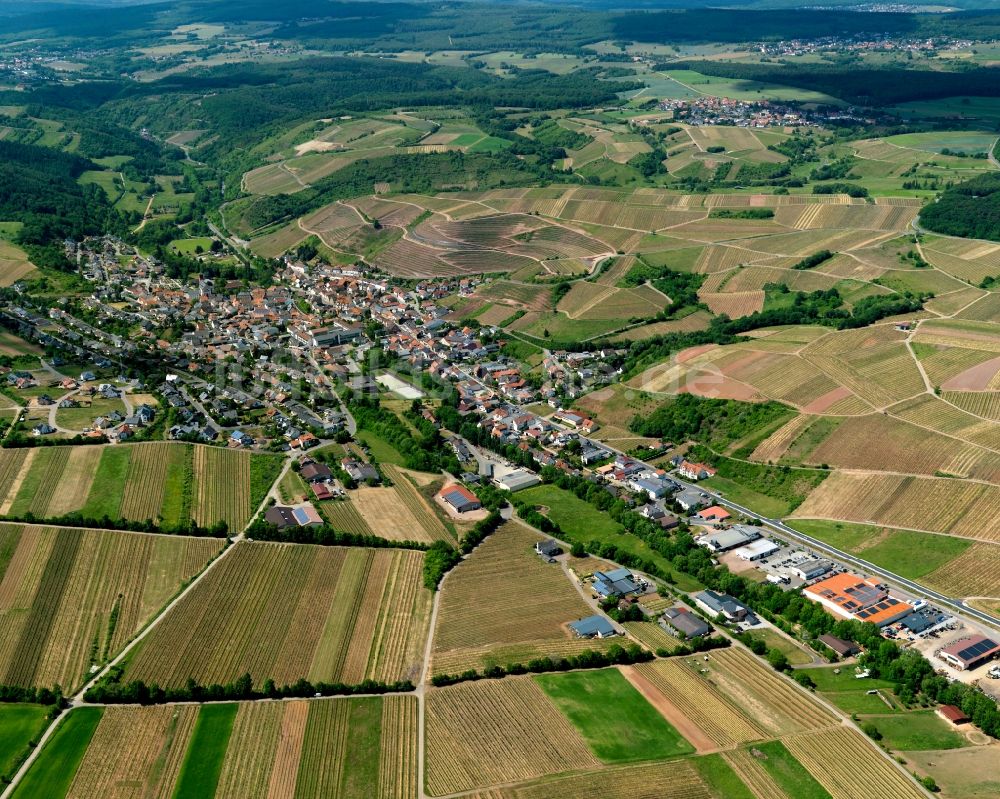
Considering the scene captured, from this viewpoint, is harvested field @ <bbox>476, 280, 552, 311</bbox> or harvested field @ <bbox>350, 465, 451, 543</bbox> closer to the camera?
harvested field @ <bbox>350, 465, 451, 543</bbox>

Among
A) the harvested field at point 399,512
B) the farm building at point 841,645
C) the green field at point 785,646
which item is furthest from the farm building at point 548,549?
the farm building at point 841,645

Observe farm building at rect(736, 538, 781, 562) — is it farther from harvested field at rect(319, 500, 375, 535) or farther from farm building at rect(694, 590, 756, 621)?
harvested field at rect(319, 500, 375, 535)

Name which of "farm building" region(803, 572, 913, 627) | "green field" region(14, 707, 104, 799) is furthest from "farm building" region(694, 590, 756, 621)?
"green field" region(14, 707, 104, 799)

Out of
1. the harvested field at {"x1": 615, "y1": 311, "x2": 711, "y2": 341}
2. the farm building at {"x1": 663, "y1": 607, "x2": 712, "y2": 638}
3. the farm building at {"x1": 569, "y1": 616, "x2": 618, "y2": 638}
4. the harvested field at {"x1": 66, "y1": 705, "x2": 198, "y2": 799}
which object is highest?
the harvested field at {"x1": 66, "y1": 705, "x2": 198, "y2": 799}

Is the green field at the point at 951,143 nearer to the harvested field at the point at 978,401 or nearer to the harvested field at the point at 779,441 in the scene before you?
the harvested field at the point at 978,401

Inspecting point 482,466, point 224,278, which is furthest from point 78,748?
point 224,278

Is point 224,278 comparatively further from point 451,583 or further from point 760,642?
point 760,642
